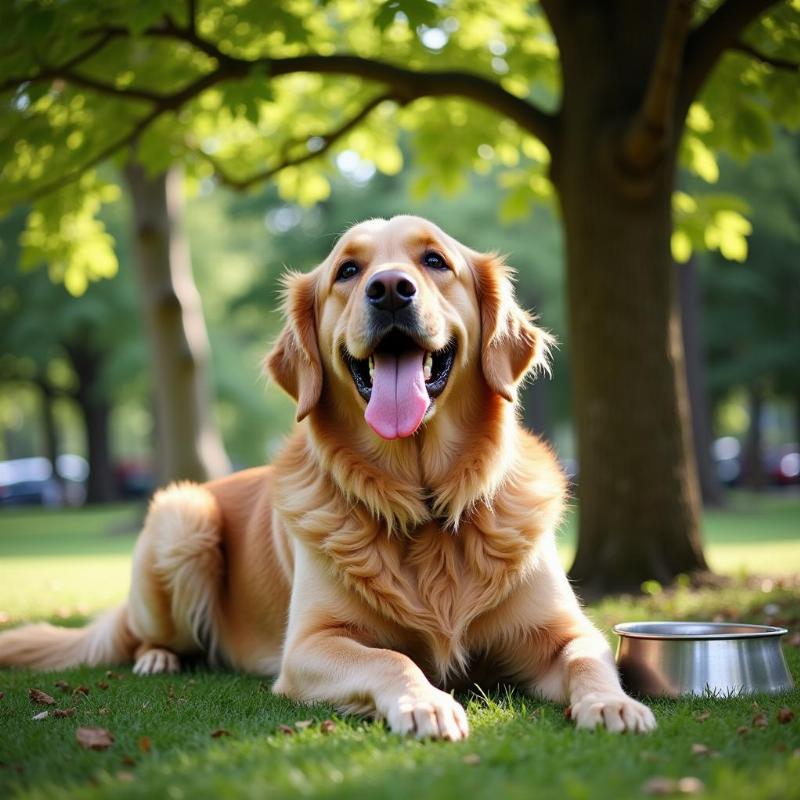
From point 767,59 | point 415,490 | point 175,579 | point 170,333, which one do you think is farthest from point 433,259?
point 170,333

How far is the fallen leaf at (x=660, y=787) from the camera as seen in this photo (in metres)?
2.31

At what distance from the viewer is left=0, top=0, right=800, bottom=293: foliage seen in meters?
5.69

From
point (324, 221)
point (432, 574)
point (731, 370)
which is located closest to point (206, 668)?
point (432, 574)

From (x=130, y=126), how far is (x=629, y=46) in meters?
3.30

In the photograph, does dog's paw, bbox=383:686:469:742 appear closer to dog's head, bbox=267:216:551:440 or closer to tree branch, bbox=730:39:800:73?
dog's head, bbox=267:216:551:440

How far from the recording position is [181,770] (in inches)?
104

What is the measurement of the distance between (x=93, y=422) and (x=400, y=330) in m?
24.8

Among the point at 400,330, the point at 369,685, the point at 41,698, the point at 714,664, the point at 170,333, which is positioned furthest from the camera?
the point at 170,333

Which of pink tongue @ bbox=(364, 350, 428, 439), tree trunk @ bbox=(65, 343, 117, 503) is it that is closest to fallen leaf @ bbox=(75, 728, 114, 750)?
pink tongue @ bbox=(364, 350, 428, 439)

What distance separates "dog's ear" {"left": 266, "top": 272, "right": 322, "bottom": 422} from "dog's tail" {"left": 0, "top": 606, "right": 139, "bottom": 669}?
1.70m

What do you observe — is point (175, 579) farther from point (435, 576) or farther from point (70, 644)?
point (435, 576)

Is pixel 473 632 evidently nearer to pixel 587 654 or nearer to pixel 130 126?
pixel 587 654

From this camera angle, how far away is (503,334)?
4180mm

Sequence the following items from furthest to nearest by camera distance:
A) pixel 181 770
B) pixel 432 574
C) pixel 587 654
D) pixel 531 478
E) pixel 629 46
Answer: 1. pixel 629 46
2. pixel 531 478
3. pixel 432 574
4. pixel 587 654
5. pixel 181 770
